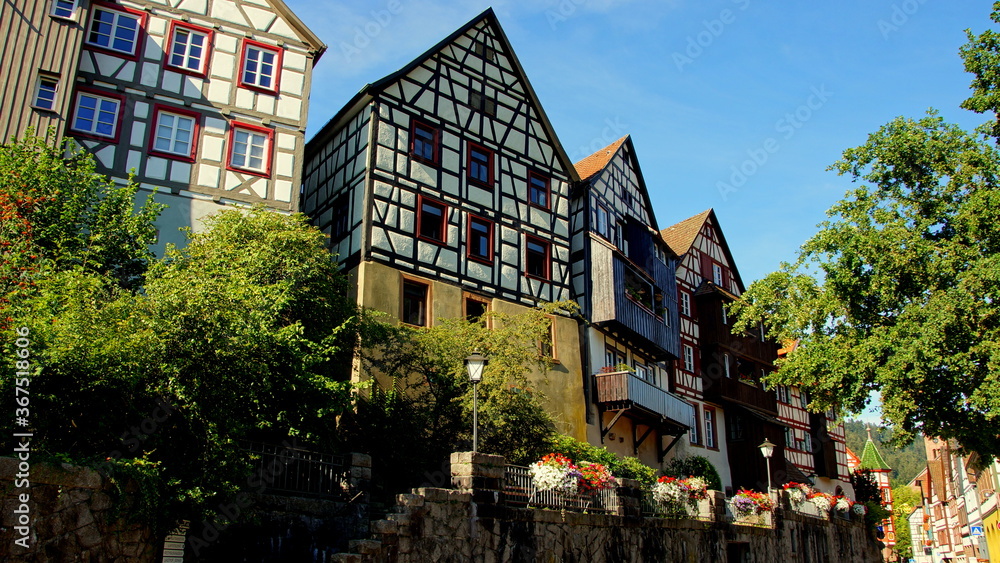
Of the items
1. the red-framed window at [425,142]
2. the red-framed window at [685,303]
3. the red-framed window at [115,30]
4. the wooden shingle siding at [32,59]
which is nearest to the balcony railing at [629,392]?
the red-framed window at [685,303]

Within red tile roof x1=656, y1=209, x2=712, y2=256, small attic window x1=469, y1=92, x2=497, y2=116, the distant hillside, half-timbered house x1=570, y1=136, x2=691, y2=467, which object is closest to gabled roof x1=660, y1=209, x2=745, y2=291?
red tile roof x1=656, y1=209, x2=712, y2=256

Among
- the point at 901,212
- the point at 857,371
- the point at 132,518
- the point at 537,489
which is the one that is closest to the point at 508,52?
the point at 901,212

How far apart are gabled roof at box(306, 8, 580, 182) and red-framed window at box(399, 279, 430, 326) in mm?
5258

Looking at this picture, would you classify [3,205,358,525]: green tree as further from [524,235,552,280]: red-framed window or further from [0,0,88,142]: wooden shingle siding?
[524,235,552,280]: red-framed window

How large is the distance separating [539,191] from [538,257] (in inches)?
90.8

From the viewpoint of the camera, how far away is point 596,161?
3020cm

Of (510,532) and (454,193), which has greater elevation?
(454,193)

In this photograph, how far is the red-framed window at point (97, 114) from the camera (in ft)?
62.0

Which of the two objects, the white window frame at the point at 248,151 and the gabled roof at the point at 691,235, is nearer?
the white window frame at the point at 248,151

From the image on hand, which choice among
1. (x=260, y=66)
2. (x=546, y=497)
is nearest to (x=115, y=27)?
(x=260, y=66)

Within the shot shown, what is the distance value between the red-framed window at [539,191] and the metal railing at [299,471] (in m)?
13.2

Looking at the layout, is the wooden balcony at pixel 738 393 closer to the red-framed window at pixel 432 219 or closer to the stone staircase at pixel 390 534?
the red-framed window at pixel 432 219

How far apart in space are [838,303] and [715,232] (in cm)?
1667

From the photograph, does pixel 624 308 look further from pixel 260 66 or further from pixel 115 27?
pixel 115 27
